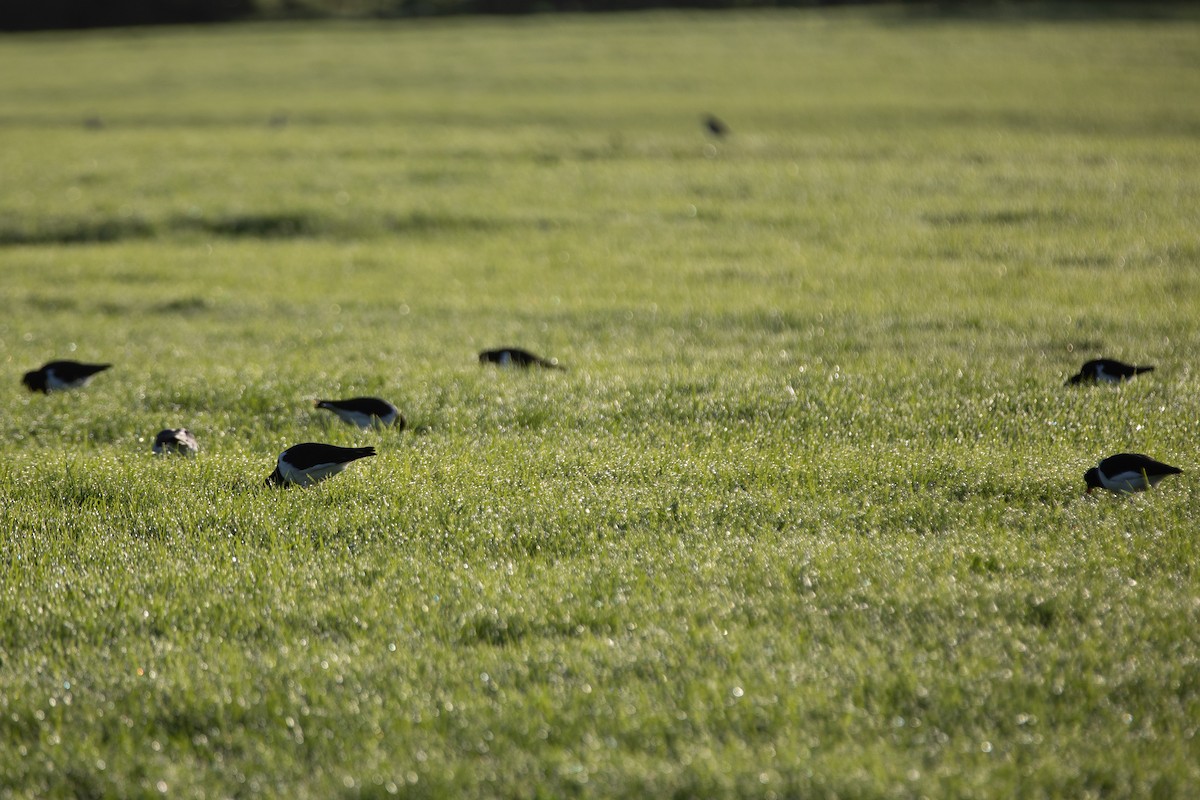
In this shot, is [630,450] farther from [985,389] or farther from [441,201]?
[441,201]

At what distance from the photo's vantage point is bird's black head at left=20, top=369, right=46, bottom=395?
936cm

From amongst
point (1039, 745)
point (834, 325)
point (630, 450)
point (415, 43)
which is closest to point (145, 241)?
point (834, 325)

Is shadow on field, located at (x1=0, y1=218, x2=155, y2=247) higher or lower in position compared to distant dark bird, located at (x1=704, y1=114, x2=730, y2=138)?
lower

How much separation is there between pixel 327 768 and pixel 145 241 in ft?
51.4

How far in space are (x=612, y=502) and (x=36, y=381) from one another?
574 centimetres

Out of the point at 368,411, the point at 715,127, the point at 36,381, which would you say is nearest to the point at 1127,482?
the point at 368,411

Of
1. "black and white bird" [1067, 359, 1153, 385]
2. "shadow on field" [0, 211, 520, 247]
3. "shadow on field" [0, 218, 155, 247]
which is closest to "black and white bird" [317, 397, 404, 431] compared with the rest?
"black and white bird" [1067, 359, 1153, 385]

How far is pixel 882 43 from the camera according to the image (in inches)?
1873

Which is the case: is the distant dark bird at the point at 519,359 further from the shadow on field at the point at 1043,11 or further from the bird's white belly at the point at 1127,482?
the shadow on field at the point at 1043,11

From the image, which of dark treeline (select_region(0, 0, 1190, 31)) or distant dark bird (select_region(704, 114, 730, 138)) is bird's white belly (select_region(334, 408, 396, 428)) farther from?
dark treeline (select_region(0, 0, 1190, 31))

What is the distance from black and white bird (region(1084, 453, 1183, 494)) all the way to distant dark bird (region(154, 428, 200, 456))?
6005mm

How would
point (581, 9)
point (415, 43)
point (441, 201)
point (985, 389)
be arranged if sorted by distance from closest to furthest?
1. point (985, 389)
2. point (441, 201)
3. point (415, 43)
4. point (581, 9)

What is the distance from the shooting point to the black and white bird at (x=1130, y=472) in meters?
6.36

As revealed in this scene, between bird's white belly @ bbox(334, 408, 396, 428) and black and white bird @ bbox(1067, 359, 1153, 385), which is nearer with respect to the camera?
bird's white belly @ bbox(334, 408, 396, 428)
